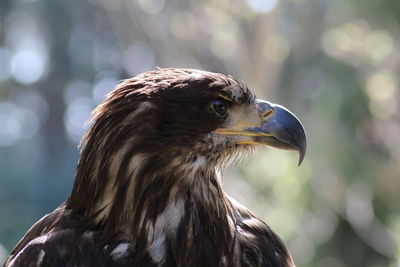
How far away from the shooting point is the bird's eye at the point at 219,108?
11.3ft

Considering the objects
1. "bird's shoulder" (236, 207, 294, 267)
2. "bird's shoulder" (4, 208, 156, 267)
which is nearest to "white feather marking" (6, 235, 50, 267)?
"bird's shoulder" (4, 208, 156, 267)

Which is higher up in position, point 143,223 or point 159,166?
point 159,166

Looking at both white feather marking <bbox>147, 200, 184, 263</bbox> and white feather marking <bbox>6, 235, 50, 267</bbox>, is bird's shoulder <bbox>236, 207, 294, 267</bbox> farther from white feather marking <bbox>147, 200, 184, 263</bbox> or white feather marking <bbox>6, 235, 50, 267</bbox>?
white feather marking <bbox>6, 235, 50, 267</bbox>

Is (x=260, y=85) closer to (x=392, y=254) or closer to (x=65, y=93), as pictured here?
(x=392, y=254)

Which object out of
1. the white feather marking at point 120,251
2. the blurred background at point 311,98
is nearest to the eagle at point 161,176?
the white feather marking at point 120,251

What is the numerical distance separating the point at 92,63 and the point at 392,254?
18.9 metres

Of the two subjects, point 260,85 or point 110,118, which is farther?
point 260,85

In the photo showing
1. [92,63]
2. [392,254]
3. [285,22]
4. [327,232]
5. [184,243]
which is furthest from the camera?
[92,63]

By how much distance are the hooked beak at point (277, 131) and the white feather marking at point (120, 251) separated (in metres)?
0.65

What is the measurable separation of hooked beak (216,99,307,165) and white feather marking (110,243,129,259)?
650 millimetres

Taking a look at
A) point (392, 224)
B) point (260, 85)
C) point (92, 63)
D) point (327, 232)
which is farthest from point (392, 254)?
point (92, 63)

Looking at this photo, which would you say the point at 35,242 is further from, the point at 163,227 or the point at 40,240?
the point at 163,227

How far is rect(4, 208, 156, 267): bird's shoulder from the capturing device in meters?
3.30

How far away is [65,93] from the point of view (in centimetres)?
2845
